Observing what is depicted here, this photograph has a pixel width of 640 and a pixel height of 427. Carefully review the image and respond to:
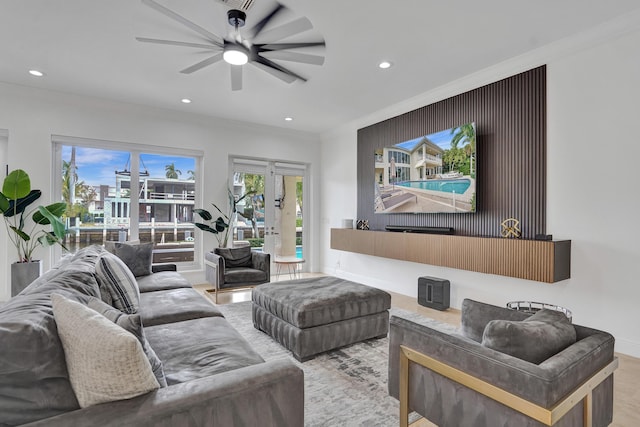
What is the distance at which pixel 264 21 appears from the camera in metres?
2.86

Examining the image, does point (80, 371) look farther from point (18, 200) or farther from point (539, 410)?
point (18, 200)

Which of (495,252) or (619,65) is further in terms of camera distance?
(495,252)

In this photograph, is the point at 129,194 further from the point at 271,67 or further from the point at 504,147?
the point at 504,147

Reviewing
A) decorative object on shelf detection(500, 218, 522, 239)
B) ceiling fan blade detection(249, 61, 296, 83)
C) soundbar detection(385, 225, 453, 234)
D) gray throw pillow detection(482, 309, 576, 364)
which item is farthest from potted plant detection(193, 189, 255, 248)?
gray throw pillow detection(482, 309, 576, 364)

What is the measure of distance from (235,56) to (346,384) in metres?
2.81

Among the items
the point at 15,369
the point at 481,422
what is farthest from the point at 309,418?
the point at 15,369

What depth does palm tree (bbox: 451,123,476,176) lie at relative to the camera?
12.8 feet

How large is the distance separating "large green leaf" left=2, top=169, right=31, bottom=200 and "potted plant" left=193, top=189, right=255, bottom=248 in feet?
6.95

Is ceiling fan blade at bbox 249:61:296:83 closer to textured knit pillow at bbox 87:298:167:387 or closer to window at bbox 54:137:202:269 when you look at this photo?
textured knit pillow at bbox 87:298:167:387

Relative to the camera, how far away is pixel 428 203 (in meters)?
4.42

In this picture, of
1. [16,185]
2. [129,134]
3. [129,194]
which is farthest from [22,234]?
[129,134]

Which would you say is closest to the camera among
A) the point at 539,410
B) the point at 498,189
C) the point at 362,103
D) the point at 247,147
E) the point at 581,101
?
the point at 539,410

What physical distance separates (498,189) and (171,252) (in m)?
5.02

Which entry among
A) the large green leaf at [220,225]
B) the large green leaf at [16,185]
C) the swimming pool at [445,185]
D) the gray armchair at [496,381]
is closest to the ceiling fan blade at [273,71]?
the swimming pool at [445,185]
